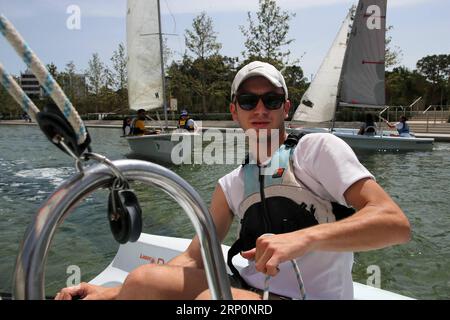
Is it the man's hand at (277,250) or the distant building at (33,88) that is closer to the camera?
the distant building at (33,88)

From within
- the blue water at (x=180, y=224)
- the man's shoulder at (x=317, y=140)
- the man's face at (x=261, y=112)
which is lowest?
the blue water at (x=180, y=224)

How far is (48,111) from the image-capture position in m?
0.90

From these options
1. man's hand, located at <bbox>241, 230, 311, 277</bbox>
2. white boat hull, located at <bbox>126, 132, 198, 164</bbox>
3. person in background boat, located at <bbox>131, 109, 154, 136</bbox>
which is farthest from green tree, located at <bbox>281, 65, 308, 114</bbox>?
man's hand, located at <bbox>241, 230, 311, 277</bbox>

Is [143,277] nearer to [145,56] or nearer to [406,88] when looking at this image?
[145,56]

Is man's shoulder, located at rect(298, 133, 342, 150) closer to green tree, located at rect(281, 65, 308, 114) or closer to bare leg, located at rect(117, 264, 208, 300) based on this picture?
bare leg, located at rect(117, 264, 208, 300)

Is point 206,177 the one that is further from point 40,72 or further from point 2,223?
point 40,72

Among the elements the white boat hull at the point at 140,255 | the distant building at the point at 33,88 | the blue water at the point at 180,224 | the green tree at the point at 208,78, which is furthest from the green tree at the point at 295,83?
the distant building at the point at 33,88

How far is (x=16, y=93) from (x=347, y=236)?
42.7 inches

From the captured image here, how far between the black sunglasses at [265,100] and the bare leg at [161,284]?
2.80 feet

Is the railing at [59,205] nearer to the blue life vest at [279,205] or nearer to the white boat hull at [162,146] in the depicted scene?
the blue life vest at [279,205]

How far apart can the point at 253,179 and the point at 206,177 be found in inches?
382

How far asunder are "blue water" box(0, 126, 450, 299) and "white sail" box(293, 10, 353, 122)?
292 inches

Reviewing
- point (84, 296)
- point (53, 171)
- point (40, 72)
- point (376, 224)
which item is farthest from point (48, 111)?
point (53, 171)

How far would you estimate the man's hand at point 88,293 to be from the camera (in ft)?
6.12
